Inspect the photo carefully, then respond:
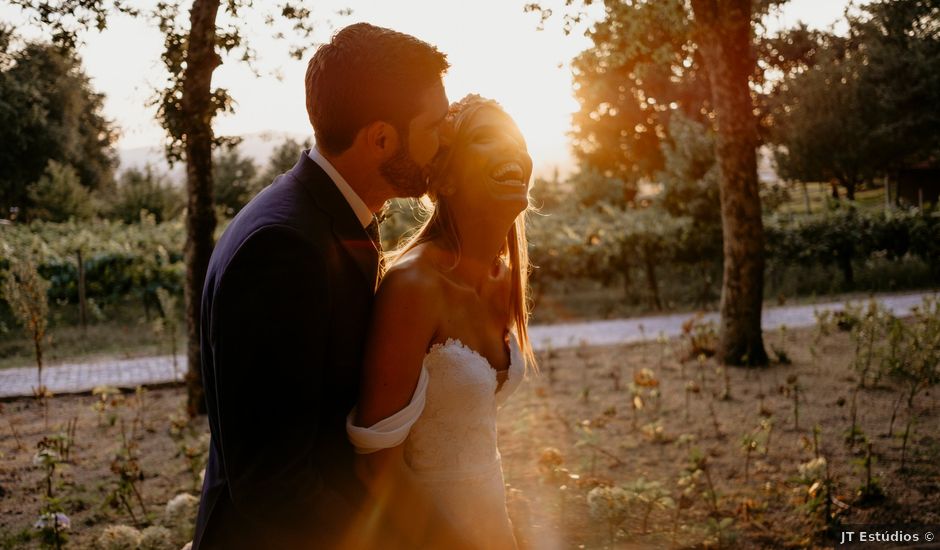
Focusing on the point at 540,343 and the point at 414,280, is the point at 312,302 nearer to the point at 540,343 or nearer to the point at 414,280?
the point at 414,280

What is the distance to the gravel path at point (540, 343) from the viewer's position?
10686mm

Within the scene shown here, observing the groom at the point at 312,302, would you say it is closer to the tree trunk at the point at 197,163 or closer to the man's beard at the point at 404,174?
the man's beard at the point at 404,174

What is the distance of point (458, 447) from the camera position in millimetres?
2820

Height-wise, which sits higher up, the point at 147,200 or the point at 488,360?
the point at 147,200

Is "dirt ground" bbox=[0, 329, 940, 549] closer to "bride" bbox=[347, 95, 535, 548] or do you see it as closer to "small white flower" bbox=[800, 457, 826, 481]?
"small white flower" bbox=[800, 457, 826, 481]

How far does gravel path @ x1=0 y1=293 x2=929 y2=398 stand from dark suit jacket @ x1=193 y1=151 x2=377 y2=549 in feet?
27.9

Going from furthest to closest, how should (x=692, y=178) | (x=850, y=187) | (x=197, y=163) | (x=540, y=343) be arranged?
1. (x=850, y=187)
2. (x=692, y=178)
3. (x=540, y=343)
4. (x=197, y=163)

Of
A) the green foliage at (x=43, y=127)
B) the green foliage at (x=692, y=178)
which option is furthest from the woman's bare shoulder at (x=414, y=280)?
the green foliage at (x=43, y=127)

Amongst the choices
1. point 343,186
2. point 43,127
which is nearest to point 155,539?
point 343,186

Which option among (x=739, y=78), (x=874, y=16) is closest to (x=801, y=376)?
(x=739, y=78)

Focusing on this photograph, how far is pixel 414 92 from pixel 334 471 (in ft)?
3.50

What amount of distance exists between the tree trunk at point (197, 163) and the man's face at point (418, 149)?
4601mm

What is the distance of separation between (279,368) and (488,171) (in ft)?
4.24

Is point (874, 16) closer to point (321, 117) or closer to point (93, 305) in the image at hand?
point (93, 305)
